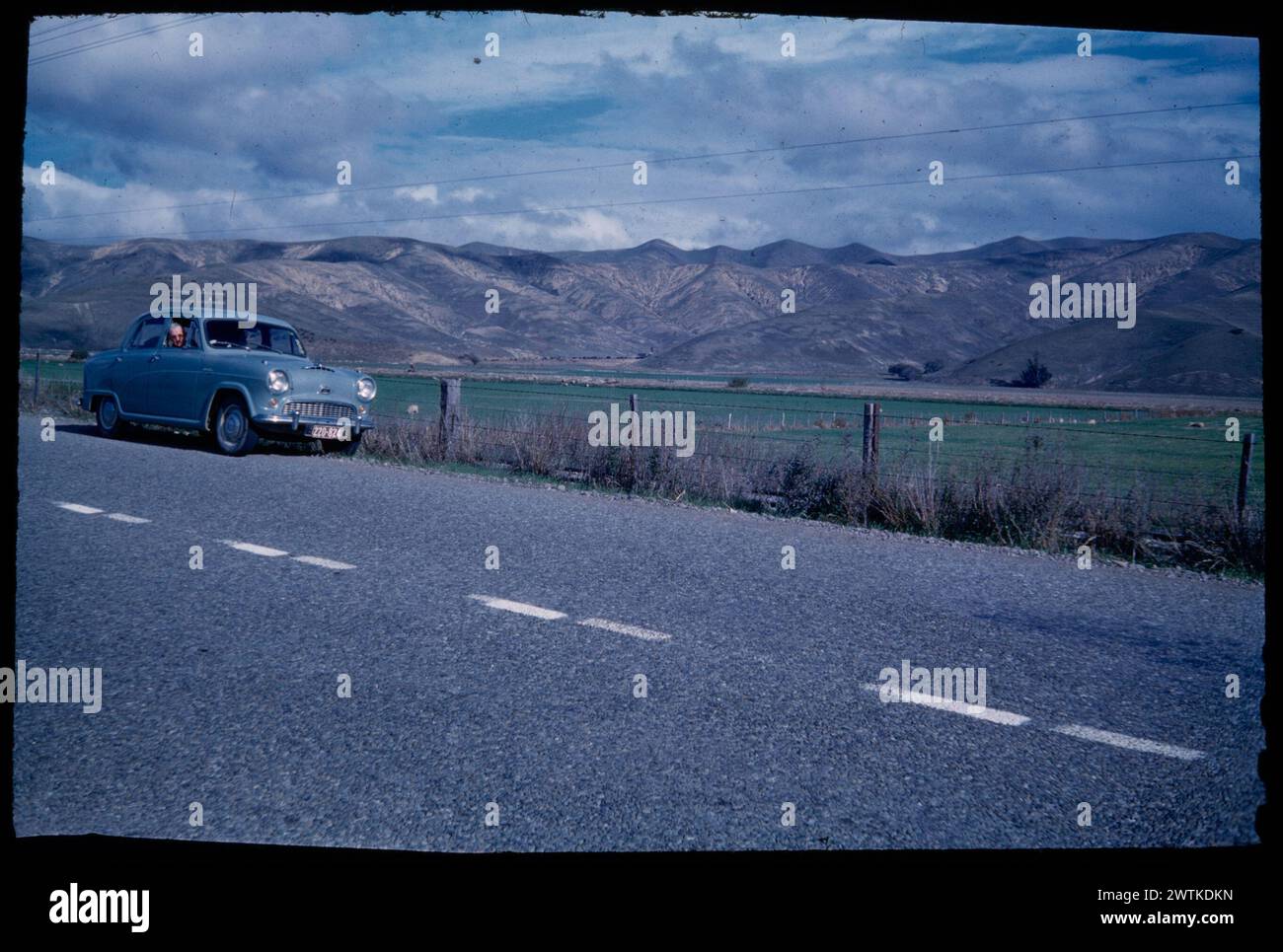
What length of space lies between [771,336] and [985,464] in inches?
5964

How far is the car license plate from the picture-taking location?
1556cm

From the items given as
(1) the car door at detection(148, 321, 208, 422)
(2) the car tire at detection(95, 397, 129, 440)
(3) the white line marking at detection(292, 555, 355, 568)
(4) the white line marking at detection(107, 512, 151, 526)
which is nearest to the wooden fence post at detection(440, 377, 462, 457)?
(1) the car door at detection(148, 321, 208, 422)

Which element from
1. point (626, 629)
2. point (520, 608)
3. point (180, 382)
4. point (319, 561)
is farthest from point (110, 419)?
point (626, 629)

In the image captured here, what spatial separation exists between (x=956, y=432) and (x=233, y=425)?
2875cm

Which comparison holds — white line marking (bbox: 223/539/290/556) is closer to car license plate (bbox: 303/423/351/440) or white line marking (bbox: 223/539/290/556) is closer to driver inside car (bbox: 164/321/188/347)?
car license plate (bbox: 303/423/351/440)

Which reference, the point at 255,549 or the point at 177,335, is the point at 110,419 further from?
the point at 255,549

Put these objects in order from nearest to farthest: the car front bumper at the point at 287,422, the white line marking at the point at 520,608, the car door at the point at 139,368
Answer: the white line marking at the point at 520,608, the car front bumper at the point at 287,422, the car door at the point at 139,368

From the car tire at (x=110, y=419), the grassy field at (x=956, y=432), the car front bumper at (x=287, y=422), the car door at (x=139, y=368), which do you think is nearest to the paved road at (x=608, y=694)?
the grassy field at (x=956, y=432)

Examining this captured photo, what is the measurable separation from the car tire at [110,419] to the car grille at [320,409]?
4.00 metres

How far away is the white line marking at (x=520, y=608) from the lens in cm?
648

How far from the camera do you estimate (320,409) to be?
1585cm

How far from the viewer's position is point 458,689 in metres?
4.95

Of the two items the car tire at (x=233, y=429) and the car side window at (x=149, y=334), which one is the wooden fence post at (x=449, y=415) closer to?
the car tire at (x=233, y=429)
